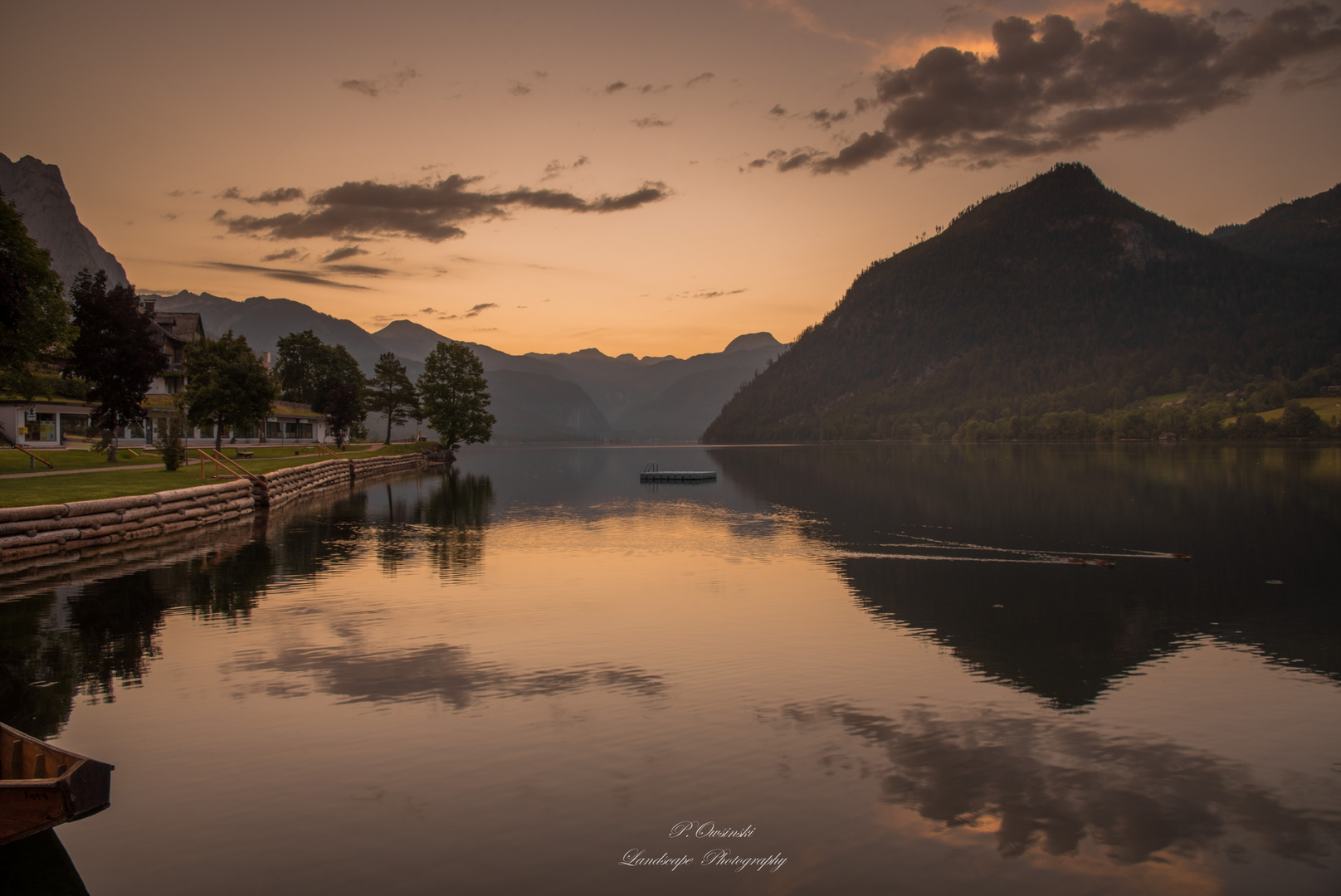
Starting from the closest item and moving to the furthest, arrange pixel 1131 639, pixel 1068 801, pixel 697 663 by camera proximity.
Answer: pixel 1068 801
pixel 697 663
pixel 1131 639

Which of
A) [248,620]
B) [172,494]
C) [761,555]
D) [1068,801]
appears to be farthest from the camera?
[172,494]

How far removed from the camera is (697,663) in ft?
60.6

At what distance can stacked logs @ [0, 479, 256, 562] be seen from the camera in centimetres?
3209

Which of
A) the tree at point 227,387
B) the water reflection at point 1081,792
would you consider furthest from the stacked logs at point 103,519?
the tree at point 227,387

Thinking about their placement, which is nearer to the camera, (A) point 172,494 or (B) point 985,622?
(B) point 985,622

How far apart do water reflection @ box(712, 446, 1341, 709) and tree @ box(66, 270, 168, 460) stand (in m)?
52.6

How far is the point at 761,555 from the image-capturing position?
36.6 metres

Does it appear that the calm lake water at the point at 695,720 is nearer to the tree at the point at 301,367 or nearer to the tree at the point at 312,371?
the tree at the point at 312,371

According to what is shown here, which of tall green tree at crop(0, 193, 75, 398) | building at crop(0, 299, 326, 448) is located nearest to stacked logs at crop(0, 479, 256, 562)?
tall green tree at crop(0, 193, 75, 398)

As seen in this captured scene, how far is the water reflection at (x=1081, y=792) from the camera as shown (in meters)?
10.3

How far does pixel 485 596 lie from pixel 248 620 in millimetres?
7187


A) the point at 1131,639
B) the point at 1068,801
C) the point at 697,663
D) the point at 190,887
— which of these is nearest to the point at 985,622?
the point at 1131,639

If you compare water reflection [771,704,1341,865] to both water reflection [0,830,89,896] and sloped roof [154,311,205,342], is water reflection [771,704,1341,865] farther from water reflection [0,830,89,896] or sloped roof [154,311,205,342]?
sloped roof [154,311,205,342]

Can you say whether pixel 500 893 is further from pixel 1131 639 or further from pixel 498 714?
pixel 1131 639
